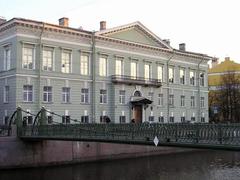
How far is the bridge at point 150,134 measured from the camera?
19.2m

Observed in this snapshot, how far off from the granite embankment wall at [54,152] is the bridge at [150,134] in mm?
1020

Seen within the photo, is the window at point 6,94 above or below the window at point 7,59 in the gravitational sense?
below

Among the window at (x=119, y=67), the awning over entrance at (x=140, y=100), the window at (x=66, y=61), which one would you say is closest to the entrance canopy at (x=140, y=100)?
the awning over entrance at (x=140, y=100)

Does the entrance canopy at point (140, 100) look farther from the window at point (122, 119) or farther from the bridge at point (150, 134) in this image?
the bridge at point (150, 134)

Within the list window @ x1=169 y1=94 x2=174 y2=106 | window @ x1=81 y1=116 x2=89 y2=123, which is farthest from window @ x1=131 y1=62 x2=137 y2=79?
window @ x1=81 y1=116 x2=89 y2=123

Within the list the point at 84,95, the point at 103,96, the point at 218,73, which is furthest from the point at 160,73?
the point at 218,73

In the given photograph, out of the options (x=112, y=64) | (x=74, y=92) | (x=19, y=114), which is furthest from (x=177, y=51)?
(x=19, y=114)

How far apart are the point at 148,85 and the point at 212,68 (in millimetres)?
44031

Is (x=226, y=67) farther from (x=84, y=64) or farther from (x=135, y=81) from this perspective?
(x=84, y=64)

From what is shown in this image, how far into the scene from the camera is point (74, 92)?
140ft

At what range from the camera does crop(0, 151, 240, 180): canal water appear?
2898 centimetres

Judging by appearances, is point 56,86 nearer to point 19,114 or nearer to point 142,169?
point 19,114

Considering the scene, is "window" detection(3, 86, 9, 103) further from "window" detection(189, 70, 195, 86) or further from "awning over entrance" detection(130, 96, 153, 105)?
"window" detection(189, 70, 195, 86)

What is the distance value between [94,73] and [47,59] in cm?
544
